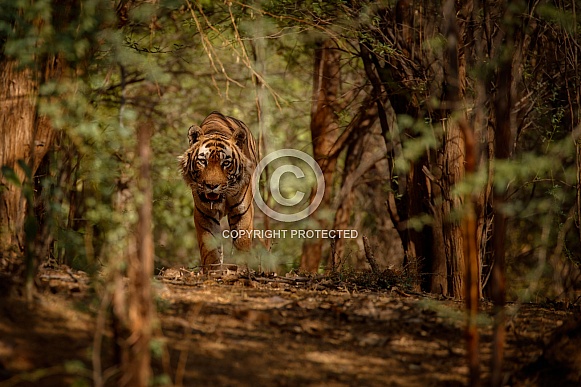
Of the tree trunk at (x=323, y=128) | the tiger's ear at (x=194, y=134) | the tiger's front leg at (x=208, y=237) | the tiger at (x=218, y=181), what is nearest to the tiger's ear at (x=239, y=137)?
the tiger at (x=218, y=181)

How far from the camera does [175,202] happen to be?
14297 mm

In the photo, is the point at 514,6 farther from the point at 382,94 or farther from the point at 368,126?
the point at 368,126

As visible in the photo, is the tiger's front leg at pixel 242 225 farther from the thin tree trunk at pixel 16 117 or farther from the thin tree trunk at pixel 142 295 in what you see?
the thin tree trunk at pixel 142 295

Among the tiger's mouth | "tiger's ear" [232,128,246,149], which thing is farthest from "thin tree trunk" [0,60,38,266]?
"tiger's ear" [232,128,246,149]

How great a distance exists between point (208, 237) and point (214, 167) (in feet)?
2.89

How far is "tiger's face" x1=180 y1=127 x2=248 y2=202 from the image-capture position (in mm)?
9539

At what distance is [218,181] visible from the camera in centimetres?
956

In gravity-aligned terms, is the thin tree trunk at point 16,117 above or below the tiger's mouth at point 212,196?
above

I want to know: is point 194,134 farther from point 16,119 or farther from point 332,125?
point 16,119

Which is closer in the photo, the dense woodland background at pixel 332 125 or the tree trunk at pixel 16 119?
the dense woodland background at pixel 332 125

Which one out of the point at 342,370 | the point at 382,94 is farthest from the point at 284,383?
the point at 382,94

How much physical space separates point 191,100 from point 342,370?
1108 cm

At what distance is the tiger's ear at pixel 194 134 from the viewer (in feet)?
31.9

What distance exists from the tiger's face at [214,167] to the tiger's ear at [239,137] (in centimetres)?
3
